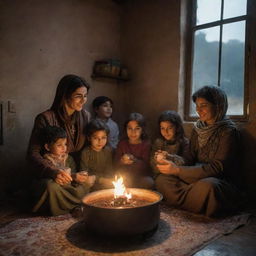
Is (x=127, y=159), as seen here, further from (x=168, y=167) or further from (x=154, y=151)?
(x=168, y=167)

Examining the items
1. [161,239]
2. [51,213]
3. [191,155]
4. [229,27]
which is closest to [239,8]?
[229,27]

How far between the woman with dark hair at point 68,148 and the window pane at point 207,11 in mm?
2110

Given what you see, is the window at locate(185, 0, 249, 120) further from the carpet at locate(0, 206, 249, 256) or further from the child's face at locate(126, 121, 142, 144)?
the carpet at locate(0, 206, 249, 256)

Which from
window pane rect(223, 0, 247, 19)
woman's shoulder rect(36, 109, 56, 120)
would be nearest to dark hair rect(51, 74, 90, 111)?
woman's shoulder rect(36, 109, 56, 120)

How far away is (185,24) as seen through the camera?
14.6ft

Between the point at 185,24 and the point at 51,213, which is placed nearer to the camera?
the point at 51,213

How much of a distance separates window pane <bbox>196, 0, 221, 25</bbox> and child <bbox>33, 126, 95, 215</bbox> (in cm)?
271

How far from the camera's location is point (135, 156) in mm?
3984

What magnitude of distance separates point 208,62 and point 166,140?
53.8 inches

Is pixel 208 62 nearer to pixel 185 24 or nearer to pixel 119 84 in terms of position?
pixel 185 24

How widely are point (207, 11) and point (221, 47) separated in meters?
0.63

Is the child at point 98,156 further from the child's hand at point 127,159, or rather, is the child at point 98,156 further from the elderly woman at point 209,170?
the elderly woman at point 209,170

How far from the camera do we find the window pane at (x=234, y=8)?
12.6ft

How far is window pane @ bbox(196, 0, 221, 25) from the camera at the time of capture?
4105 millimetres
